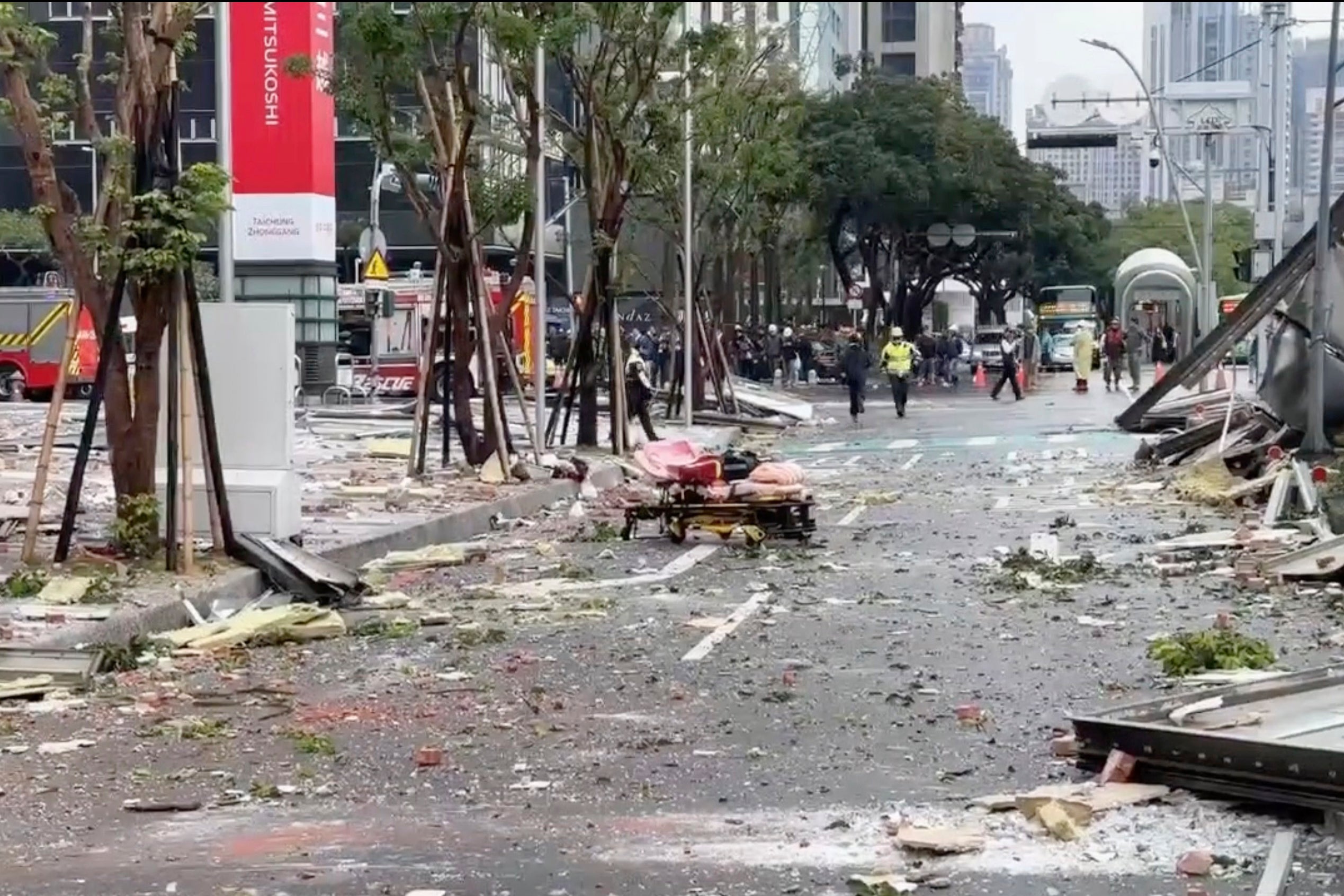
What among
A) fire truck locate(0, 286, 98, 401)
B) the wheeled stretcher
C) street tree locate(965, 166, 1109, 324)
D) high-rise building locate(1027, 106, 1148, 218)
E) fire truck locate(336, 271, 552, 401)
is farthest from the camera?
street tree locate(965, 166, 1109, 324)

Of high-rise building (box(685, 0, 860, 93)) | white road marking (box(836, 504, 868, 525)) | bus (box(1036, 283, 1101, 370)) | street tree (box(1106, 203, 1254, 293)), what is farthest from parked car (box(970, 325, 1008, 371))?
white road marking (box(836, 504, 868, 525))

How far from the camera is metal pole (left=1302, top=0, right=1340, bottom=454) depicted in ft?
72.8

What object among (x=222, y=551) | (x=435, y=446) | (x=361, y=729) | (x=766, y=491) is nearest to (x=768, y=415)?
(x=435, y=446)

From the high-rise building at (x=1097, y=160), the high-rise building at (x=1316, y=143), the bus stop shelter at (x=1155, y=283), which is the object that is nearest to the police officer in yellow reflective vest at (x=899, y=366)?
the high-rise building at (x=1316, y=143)

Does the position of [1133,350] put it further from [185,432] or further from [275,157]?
[185,432]

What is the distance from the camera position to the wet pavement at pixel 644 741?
22.4 feet

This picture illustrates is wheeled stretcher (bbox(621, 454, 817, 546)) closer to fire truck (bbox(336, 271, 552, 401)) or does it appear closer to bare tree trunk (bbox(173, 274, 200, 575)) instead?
bare tree trunk (bbox(173, 274, 200, 575))

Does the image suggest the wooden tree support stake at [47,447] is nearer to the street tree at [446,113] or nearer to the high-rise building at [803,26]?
the street tree at [446,113]

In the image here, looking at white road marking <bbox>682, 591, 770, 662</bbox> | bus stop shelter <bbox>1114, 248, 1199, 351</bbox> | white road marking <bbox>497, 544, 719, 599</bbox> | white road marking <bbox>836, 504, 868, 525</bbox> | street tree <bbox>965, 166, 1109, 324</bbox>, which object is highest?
street tree <bbox>965, 166, 1109, 324</bbox>

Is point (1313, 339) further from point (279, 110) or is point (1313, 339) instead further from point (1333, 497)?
point (279, 110)

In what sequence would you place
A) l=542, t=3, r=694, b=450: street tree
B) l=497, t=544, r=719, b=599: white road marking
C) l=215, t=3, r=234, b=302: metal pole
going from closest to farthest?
1. l=497, t=544, r=719, b=599: white road marking
2. l=215, t=3, r=234, b=302: metal pole
3. l=542, t=3, r=694, b=450: street tree

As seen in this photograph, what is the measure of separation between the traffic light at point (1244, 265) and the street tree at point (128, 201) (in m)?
25.2

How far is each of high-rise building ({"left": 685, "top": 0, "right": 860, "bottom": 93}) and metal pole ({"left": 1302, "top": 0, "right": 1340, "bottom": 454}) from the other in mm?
12864

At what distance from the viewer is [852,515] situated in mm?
20422
